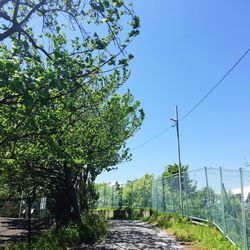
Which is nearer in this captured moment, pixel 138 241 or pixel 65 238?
pixel 65 238

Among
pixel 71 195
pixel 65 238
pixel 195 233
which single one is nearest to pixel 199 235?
pixel 195 233

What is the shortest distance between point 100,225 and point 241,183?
9248mm

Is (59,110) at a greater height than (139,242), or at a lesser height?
greater

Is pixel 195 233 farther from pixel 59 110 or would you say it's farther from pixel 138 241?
pixel 59 110

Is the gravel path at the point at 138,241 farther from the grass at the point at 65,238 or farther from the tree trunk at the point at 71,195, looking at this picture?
the tree trunk at the point at 71,195

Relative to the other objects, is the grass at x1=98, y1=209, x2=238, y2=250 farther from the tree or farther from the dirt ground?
the tree

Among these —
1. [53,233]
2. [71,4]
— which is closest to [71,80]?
[71,4]

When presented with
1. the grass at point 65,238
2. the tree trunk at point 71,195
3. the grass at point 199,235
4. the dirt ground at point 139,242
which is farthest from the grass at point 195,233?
the tree trunk at point 71,195

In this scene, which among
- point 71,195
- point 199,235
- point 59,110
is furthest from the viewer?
point 71,195

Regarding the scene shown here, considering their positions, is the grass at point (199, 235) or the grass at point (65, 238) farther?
the grass at point (65, 238)

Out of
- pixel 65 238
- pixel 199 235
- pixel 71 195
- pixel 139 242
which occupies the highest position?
pixel 71 195

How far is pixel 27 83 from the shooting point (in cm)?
575

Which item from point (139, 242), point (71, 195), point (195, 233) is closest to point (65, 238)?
point (139, 242)

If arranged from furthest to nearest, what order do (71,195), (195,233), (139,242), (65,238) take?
(71,195), (139,242), (65,238), (195,233)
